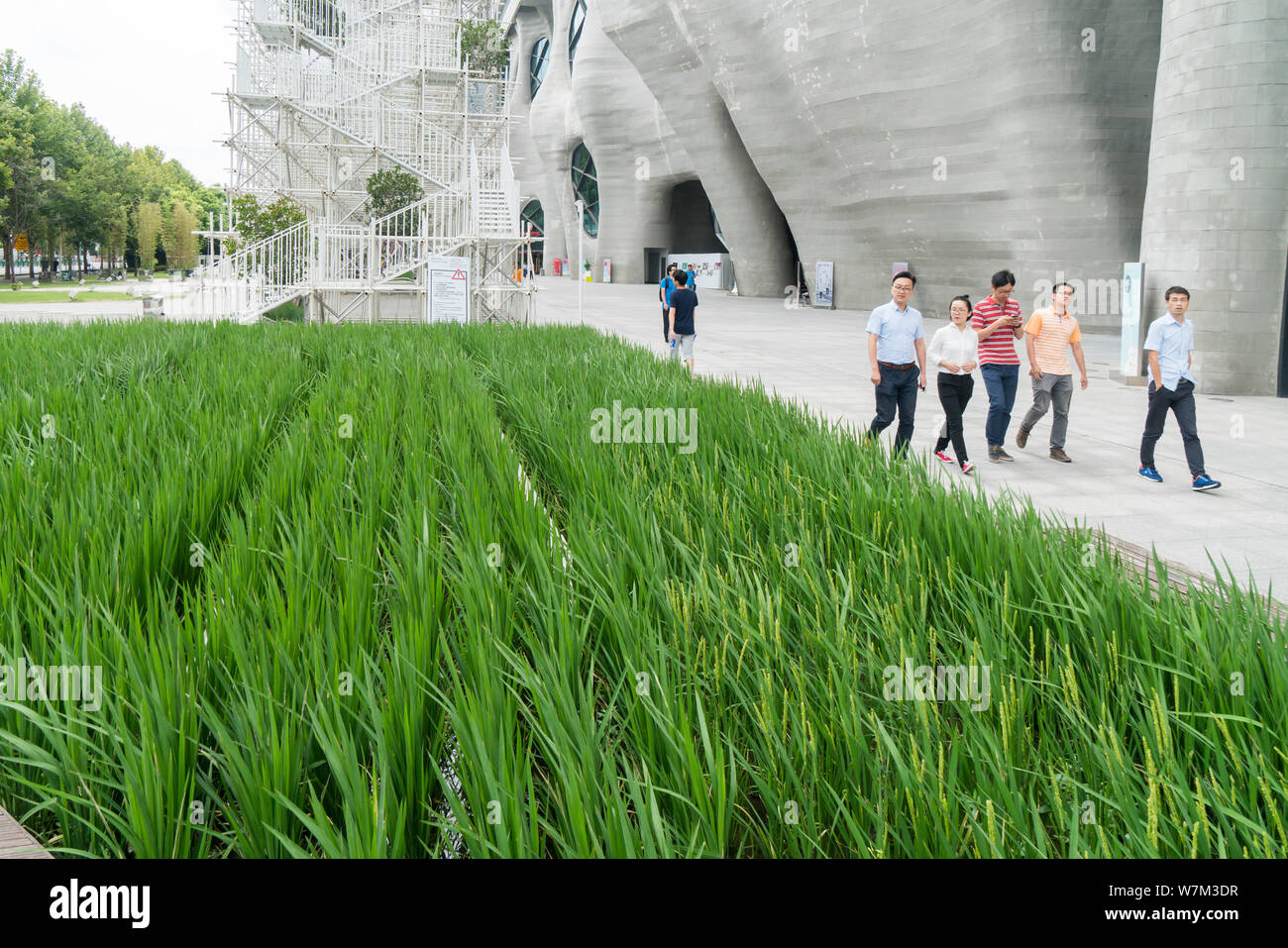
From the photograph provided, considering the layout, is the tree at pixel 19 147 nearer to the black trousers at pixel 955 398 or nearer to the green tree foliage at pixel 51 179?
the green tree foliage at pixel 51 179

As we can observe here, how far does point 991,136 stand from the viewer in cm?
2397

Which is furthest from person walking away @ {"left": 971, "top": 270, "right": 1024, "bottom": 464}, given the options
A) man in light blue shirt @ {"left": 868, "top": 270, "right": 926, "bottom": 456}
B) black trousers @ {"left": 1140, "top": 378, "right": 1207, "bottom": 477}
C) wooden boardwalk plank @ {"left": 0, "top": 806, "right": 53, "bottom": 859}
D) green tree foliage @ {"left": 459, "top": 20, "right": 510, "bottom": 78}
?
green tree foliage @ {"left": 459, "top": 20, "right": 510, "bottom": 78}

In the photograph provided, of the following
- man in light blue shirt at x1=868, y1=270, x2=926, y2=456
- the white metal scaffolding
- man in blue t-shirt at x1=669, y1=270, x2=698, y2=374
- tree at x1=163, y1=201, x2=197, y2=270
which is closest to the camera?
man in light blue shirt at x1=868, y1=270, x2=926, y2=456

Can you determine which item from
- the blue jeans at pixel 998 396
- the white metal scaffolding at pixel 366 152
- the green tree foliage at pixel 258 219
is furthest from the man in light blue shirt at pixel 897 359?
the green tree foliage at pixel 258 219

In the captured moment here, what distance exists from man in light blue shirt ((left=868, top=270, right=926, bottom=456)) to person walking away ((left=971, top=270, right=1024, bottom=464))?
3.07 ft

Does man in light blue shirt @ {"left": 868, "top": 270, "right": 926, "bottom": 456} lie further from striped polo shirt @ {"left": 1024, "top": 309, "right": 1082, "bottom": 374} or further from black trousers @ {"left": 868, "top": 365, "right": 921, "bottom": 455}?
striped polo shirt @ {"left": 1024, "top": 309, "right": 1082, "bottom": 374}

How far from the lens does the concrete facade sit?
14.4 m

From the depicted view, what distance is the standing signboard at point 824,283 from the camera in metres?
31.4

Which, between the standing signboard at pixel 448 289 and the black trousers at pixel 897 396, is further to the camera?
the standing signboard at pixel 448 289

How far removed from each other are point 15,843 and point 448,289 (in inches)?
710

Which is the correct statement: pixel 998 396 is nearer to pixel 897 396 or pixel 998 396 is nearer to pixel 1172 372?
pixel 897 396

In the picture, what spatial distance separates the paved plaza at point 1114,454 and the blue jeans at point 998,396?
26 cm

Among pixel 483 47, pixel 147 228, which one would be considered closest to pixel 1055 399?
pixel 483 47
